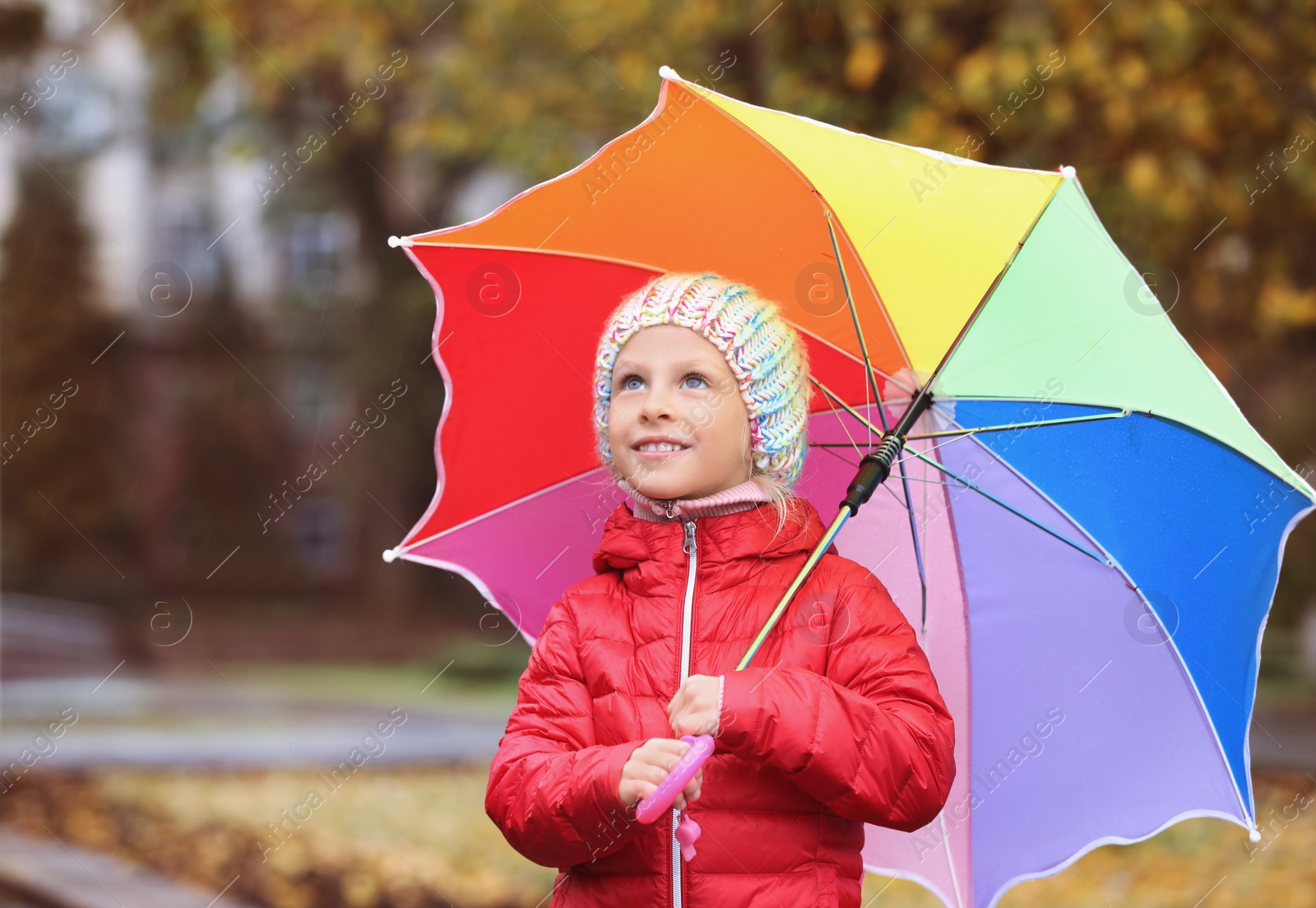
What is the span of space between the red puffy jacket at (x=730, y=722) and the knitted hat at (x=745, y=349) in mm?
145

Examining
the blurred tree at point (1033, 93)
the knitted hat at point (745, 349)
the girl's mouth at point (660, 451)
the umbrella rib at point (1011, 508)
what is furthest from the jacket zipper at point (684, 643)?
the blurred tree at point (1033, 93)

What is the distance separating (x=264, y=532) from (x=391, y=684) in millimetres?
9691

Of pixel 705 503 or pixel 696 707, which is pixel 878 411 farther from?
pixel 696 707

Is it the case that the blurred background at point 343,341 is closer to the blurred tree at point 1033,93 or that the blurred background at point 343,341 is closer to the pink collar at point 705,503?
the blurred tree at point 1033,93

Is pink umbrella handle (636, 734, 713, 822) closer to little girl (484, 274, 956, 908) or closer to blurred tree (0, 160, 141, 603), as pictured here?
little girl (484, 274, 956, 908)

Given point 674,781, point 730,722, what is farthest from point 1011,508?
point 674,781

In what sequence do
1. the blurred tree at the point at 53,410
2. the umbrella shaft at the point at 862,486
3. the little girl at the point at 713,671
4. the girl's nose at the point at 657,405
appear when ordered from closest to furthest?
the little girl at the point at 713,671
the umbrella shaft at the point at 862,486
the girl's nose at the point at 657,405
the blurred tree at the point at 53,410

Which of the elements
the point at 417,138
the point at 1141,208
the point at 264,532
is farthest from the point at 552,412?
the point at 264,532

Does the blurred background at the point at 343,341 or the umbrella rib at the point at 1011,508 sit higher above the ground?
the blurred background at the point at 343,341

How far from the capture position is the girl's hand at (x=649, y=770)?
2217 millimetres

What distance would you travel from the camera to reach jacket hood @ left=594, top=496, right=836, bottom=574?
8.39 ft

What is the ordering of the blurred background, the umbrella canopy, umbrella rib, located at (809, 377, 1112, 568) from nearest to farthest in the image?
the umbrella canopy, umbrella rib, located at (809, 377, 1112, 568), the blurred background

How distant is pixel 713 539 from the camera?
2.58 metres

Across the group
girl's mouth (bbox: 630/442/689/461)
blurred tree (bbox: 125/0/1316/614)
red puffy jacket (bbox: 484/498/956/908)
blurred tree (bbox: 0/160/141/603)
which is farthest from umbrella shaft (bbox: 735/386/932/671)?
blurred tree (bbox: 0/160/141/603)
